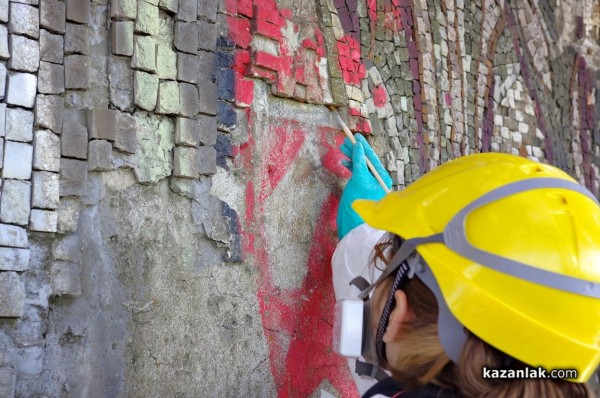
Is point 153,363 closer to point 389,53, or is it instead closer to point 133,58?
point 133,58

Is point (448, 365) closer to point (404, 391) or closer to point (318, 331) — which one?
point (404, 391)

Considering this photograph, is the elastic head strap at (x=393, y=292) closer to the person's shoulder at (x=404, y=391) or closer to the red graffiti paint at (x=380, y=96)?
the person's shoulder at (x=404, y=391)

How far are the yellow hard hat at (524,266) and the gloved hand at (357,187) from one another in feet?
3.56

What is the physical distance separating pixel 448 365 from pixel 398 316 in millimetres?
146

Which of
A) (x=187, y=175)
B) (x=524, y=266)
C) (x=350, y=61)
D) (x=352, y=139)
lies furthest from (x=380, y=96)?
(x=524, y=266)

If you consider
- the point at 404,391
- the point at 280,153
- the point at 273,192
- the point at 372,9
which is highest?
the point at 372,9

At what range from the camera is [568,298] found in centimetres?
138

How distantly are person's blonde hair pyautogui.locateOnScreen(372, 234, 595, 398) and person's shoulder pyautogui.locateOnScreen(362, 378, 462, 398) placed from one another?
0.05 feet

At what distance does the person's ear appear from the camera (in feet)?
4.95

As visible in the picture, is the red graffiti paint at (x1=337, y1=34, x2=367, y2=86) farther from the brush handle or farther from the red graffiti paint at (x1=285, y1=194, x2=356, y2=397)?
the red graffiti paint at (x1=285, y1=194, x2=356, y2=397)

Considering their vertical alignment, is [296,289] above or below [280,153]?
below

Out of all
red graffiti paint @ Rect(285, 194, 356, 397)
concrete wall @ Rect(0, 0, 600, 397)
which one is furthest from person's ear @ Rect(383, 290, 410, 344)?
red graffiti paint @ Rect(285, 194, 356, 397)

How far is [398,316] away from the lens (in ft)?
4.95

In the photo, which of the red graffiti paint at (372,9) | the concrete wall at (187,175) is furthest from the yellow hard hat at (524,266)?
the red graffiti paint at (372,9)
